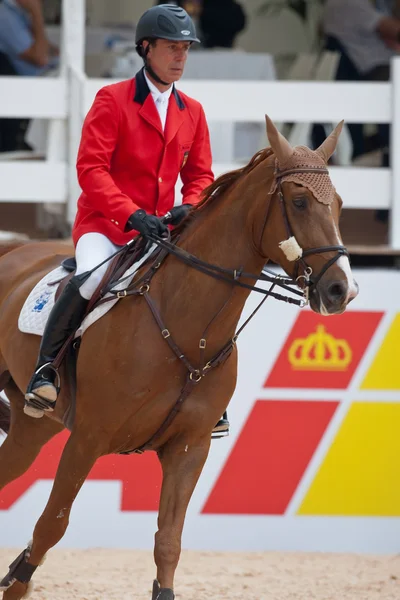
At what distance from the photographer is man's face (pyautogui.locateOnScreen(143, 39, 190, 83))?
4957mm

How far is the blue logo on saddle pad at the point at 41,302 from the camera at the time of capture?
18.1 feet

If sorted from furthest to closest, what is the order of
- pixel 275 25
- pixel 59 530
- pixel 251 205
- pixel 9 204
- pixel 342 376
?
pixel 275 25 < pixel 9 204 < pixel 342 376 < pixel 59 530 < pixel 251 205

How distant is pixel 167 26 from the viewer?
4902 millimetres

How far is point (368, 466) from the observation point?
301 inches

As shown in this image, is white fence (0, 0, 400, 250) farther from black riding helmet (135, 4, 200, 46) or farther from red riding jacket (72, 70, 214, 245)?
black riding helmet (135, 4, 200, 46)

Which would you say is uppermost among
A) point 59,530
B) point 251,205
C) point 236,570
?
point 251,205

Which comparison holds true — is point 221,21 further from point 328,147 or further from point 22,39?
point 328,147

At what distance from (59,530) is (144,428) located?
2.29 ft

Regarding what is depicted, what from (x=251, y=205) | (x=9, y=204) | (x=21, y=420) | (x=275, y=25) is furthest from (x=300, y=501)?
(x=275, y=25)

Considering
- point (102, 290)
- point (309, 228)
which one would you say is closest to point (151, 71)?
point (102, 290)

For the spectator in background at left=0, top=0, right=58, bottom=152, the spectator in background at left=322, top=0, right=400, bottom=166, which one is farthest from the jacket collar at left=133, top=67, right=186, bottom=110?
the spectator in background at left=322, top=0, right=400, bottom=166

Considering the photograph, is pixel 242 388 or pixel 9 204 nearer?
pixel 242 388

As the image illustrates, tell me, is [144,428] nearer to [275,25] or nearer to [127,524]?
[127,524]

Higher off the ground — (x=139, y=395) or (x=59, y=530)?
(x=139, y=395)
